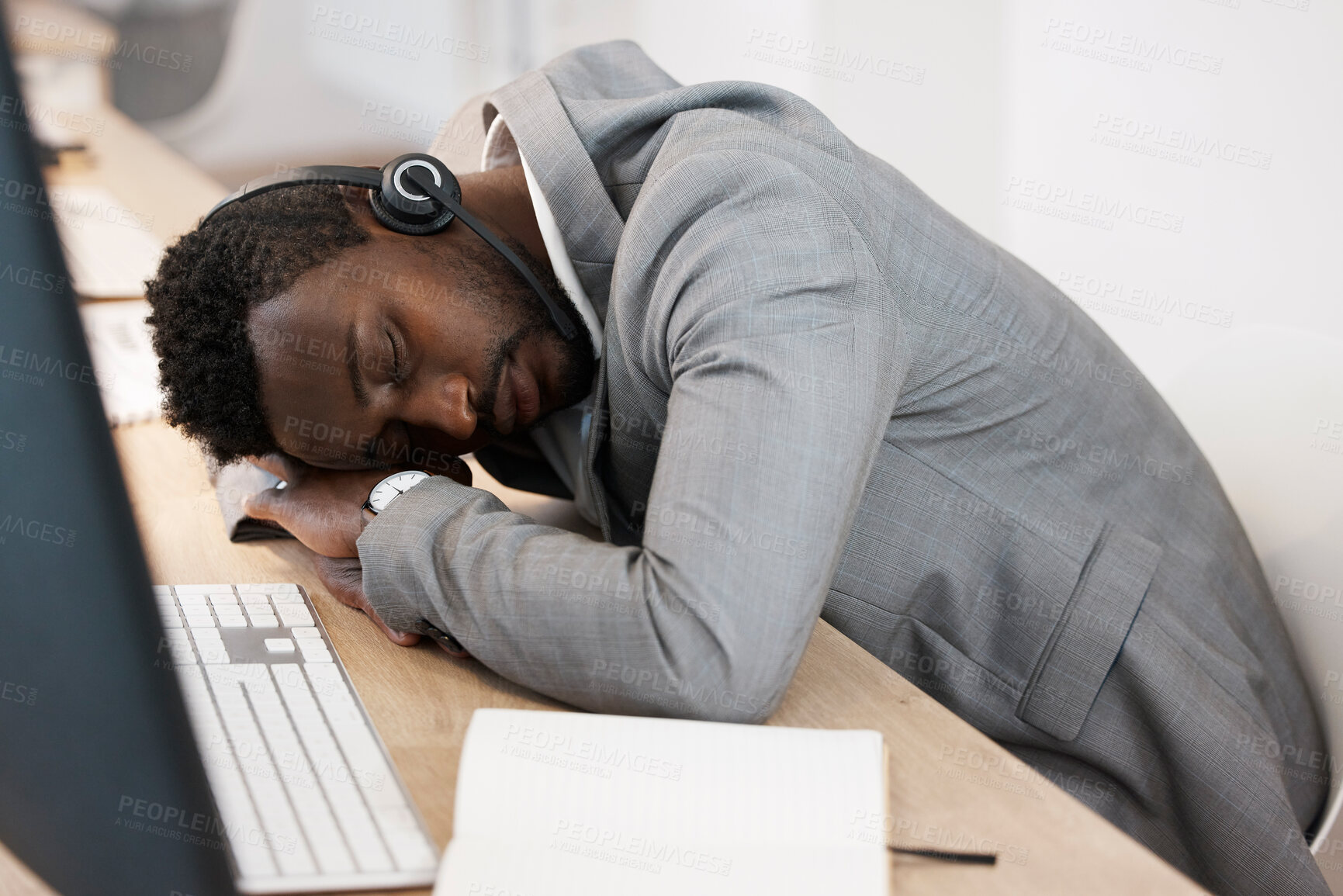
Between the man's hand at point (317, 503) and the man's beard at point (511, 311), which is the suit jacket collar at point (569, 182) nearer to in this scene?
the man's beard at point (511, 311)

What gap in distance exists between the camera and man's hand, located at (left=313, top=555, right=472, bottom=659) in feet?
2.58

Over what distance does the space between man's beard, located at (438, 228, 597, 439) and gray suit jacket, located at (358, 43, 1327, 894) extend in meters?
0.07

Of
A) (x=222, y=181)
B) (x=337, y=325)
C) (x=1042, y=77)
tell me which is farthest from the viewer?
(x=222, y=181)

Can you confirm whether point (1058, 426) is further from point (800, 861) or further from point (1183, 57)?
point (1183, 57)

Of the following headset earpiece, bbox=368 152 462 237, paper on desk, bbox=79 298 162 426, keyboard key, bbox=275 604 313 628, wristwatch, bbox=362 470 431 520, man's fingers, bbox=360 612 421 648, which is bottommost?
paper on desk, bbox=79 298 162 426

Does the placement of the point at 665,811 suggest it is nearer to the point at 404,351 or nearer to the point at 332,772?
the point at 332,772

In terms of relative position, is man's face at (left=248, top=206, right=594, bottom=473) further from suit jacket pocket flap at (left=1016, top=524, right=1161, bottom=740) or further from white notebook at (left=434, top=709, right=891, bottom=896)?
suit jacket pocket flap at (left=1016, top=524, right=1161, bottom=740)

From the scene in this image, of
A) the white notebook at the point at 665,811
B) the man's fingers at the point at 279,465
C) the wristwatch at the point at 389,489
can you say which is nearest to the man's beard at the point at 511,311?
the wristwatch at the point at 389,489

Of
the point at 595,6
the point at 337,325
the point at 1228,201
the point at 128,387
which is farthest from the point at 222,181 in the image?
the point at 1228,201

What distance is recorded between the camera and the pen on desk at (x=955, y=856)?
0.50m

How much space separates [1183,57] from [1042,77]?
0.26 m

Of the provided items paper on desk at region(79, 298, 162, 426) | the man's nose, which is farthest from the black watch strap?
paper on desk at region(79, 298, 162, 426)

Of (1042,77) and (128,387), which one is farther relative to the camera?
(1042,77)

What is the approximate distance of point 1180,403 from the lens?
41.4 inches
